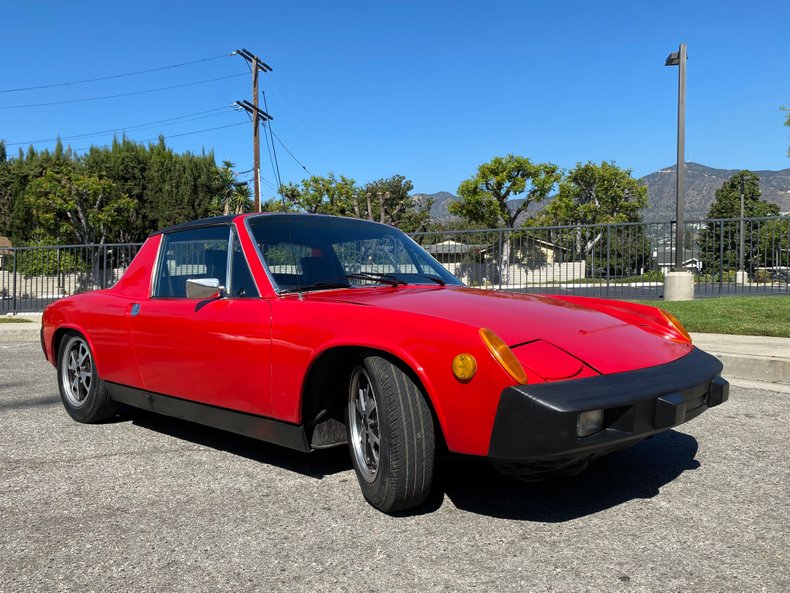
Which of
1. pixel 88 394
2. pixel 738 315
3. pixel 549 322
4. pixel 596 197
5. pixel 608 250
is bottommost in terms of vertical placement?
pixel 88 394

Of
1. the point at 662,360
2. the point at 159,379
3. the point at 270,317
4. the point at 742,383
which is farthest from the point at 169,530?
the point at 742,383

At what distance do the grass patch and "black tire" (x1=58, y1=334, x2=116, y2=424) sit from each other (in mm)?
7791

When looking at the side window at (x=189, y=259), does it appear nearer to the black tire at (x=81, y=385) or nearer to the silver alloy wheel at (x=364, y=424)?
the black tire at (x=81, y=385)

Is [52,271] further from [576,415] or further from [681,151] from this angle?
[576,415]

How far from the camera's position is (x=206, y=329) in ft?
12.0

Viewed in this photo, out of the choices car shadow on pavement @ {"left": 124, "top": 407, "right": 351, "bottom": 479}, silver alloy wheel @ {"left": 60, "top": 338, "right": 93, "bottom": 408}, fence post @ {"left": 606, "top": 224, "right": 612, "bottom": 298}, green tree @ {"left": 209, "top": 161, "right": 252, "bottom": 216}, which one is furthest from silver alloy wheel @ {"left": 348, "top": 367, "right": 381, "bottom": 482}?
green tree @ {"left": 209, "top": 161, "right": 252, "bottom": 216}

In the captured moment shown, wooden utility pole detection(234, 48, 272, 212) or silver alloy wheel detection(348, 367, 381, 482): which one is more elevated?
wooden utility pole detection(234, 48, 272, 212)

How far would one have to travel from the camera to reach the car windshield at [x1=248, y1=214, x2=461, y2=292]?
12.2 feet

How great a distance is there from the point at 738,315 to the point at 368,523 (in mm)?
8813

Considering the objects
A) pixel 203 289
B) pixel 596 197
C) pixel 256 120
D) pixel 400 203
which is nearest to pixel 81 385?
pixel 203 289

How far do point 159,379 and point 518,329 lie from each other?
2334mm

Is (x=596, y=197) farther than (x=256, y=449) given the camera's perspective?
Yes

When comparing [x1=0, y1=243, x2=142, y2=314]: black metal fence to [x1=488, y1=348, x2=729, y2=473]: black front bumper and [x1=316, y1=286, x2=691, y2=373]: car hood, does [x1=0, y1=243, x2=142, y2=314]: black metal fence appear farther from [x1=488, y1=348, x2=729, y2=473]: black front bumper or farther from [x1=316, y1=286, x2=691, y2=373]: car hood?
[x1=488, y1=348, x2=729, y2=473]: black front bumper

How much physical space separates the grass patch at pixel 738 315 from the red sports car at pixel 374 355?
614 centimetres
